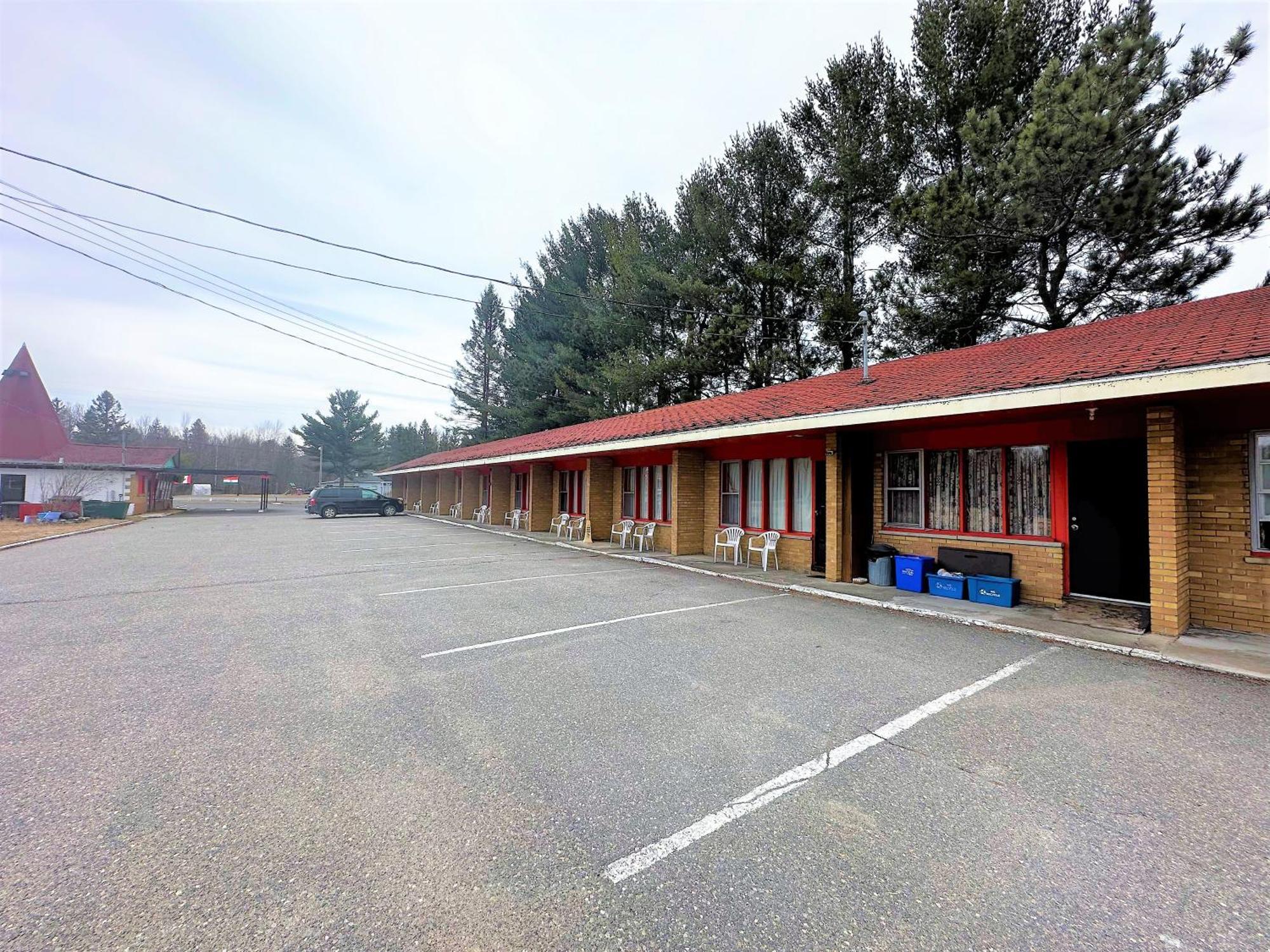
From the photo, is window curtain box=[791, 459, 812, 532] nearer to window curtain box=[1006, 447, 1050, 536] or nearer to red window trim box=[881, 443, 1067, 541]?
red window trim box=[881, 443, 1067, 541]

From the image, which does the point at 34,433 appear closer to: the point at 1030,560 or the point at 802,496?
the point at 802,496

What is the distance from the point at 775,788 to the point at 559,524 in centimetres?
1524

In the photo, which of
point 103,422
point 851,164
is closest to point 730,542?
point 851,164

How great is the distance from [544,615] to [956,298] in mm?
12959

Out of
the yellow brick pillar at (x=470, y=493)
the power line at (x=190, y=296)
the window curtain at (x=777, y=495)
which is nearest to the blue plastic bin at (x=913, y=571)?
the window curtain at (x=777, y=495)

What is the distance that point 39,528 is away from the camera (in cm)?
1897

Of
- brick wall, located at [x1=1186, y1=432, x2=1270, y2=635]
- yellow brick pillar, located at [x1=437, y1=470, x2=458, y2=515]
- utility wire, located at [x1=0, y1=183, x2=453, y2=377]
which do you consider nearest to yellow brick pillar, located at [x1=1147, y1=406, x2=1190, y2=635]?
brick wall, located at [x1=1186, y1=432, x2=1270, y2=635]

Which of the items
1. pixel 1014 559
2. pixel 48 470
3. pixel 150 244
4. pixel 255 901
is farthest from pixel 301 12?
pixel 48 470

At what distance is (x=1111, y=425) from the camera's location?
261 inches

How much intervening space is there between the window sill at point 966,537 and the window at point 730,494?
3.33 meters

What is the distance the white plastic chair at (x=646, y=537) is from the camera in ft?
44.2

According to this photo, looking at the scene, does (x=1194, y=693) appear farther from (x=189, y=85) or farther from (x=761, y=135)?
(x=761, y=135)

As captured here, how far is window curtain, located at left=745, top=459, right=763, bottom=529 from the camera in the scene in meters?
11.1

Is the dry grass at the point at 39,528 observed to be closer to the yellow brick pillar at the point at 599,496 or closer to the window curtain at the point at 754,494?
the yellow brick pillar at the point at 599,496
